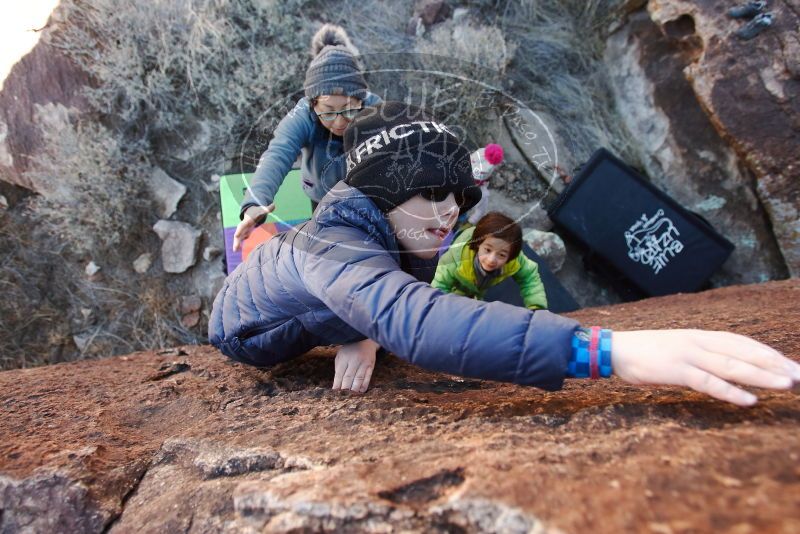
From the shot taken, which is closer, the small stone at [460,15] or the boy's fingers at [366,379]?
the boy's fingers at [366,379]

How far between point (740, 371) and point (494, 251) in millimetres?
1613

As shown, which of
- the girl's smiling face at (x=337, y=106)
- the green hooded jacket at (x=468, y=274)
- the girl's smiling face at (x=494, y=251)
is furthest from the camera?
the green hooded jacket at (x=468, y=274)

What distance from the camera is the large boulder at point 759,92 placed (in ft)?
11.0

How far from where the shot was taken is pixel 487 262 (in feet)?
8.18

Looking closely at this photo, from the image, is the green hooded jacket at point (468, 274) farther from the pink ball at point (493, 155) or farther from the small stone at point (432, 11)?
the small stone at point (432, 11)

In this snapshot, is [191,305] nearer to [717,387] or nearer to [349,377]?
[349,377]

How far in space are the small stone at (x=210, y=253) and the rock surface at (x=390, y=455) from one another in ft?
6.04

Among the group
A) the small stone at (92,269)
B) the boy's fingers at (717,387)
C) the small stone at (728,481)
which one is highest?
the boy's fingers at (717,387)

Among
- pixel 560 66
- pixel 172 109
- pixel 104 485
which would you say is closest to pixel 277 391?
pixel 104 485

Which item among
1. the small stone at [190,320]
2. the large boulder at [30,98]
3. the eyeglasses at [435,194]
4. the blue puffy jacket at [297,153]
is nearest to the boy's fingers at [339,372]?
the eyeglasses at [435,194]

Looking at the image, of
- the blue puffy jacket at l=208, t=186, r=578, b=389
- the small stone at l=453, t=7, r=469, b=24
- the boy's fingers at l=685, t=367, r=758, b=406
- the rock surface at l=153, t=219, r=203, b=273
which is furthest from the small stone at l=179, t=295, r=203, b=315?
the boy's fingers at l=685, t=367, r=758, b=406

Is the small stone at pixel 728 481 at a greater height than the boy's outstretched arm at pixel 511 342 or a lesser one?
lesser

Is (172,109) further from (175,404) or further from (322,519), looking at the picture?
(322,519)

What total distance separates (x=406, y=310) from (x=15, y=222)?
12.4 ft
